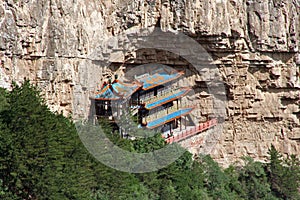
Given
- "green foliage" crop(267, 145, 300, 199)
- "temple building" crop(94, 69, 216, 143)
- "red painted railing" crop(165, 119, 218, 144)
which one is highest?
"temple building" crop(94, 69, 216, 143)

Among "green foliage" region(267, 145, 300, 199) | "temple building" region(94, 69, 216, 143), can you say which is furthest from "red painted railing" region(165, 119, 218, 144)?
"green foliage" region(267, 145, 300, 199)

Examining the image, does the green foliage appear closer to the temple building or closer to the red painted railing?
the red painted railing

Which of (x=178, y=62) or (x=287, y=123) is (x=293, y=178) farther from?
(x=178, y=62)

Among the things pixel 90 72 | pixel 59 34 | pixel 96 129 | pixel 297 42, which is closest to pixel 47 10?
pixel 59 34

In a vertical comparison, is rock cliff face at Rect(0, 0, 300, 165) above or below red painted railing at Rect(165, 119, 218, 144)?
above

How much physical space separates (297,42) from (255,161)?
6734 millimetres

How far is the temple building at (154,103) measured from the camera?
2864cm

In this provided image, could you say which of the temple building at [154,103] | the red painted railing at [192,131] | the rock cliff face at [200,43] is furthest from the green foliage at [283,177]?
the temple building at [154,103]

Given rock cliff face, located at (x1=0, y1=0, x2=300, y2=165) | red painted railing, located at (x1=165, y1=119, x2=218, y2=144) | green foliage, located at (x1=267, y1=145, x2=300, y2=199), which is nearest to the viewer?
rock cliff face, located at (x1=0, y1=0, x2=300, y2=165)

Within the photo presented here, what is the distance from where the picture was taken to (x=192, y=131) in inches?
1254

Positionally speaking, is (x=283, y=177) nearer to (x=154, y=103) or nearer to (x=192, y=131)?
(x=192, y=131)

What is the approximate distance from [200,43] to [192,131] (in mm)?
4431

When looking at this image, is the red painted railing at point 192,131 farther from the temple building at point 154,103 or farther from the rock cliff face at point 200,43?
the rock cliff face at point 200,43

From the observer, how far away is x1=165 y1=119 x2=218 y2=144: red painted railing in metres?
30.4
